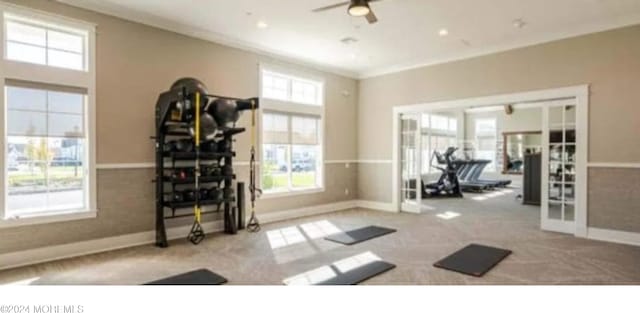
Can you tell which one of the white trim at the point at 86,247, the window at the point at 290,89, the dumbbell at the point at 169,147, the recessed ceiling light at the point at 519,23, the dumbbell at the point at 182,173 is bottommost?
the white trim at the point at 86,247

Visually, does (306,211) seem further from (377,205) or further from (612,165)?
(612,165)

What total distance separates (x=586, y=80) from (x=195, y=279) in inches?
243

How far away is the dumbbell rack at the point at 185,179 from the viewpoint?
507 centimetres

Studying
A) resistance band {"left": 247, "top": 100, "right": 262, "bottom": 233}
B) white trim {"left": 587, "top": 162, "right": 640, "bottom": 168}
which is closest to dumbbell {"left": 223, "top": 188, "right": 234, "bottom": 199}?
resistance band {"left": 247, "top": 100, "right": 262, "bottom": 233}

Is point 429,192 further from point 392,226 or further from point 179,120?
point 179,120

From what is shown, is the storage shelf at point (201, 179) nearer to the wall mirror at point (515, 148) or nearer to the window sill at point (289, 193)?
the window sill at point (289, 193)

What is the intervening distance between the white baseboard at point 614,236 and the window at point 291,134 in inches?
189

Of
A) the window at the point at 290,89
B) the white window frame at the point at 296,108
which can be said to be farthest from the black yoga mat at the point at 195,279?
the window at the point at 290,89

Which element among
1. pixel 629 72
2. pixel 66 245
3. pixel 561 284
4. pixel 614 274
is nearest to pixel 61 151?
pixel 66 245

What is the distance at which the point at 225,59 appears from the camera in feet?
20.2

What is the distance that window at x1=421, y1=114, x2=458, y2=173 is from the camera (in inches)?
465

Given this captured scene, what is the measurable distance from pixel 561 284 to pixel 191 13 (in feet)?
18.2

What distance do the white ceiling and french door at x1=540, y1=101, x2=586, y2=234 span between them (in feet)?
4.14

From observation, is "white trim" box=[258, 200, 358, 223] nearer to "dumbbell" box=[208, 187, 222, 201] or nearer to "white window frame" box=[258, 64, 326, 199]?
"white window frame" box=[258, 64, 326, 199]
